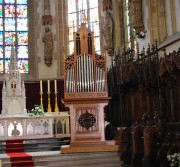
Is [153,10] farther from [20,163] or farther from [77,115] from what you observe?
[20,163]

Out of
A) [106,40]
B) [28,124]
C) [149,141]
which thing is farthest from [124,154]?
[106,40]

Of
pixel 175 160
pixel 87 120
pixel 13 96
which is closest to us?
pixel 175 160

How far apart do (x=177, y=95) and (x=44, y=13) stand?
11073mm

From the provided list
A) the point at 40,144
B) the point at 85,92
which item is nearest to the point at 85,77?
the point at 85,92

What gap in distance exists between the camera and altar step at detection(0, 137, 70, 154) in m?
12.1

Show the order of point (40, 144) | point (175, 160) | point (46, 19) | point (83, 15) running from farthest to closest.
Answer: point (83, 15), point (46, 19), point (40, 144), point (175, 160)

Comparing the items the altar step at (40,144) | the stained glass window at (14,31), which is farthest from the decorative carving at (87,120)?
the stained glass window at (14,31)

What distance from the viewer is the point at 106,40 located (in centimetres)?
1745

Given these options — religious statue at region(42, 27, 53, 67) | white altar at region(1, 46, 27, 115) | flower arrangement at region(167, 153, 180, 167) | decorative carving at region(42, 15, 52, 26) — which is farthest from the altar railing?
flower arrangement at region(167, 153, 180, 167)

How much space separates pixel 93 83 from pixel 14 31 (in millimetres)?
9100

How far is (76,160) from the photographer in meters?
10.2

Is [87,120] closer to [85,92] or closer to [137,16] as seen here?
[85,92]

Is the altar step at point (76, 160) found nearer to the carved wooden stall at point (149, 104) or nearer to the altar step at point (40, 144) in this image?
the carved wooden stall at point (149, 104)

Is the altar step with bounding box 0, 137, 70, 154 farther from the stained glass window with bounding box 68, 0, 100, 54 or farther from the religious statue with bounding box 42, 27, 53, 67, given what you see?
the stained glass window with bounding box 68, 0, 100, 54
